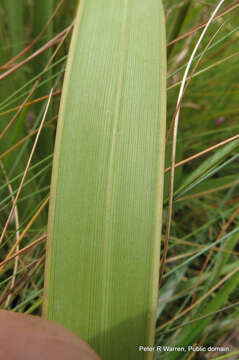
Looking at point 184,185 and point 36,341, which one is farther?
point 184,185

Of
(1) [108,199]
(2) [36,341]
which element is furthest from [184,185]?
(2) [36,341]

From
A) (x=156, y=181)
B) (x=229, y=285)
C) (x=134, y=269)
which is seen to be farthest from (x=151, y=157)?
(x=229, y=285)

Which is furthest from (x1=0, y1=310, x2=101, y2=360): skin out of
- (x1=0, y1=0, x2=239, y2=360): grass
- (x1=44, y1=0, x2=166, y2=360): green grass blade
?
(x1=0, y1=0, x2=239, y2=360): grass

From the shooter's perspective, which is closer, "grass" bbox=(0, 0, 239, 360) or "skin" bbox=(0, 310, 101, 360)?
"skin" bbox=(0, 310, 101, 360)

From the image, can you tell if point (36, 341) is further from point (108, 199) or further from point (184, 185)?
point (184, 185)

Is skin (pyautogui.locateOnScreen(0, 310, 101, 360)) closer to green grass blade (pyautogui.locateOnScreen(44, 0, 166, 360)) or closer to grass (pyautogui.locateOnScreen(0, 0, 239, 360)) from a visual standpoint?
green grass blade (pyautogui.locateOnScreen(44, 0, 166, 360))

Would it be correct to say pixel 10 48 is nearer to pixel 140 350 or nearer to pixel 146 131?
pixel 146 131
